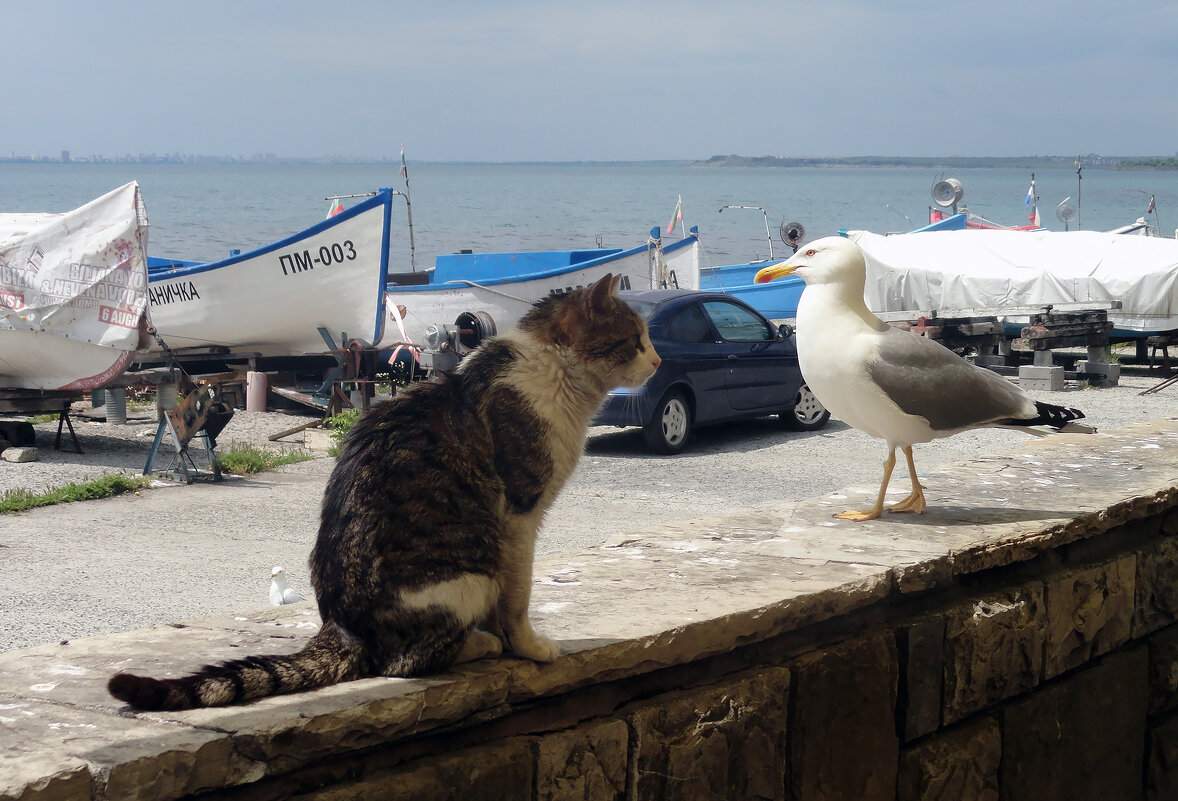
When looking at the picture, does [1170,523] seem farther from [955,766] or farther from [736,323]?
[736,323]

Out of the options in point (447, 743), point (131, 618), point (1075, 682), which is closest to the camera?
point (447, 743)

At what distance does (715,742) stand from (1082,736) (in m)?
1.95

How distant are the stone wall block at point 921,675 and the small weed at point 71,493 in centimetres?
760

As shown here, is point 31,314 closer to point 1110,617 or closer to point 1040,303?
point 1110,617

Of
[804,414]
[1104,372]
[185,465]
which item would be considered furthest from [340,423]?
[1104,372]

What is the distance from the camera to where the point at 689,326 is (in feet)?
39.3

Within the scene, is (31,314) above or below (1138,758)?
above

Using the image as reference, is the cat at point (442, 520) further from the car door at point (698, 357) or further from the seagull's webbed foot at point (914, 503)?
the car door at point (698, 357)

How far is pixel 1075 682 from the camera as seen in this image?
3.99 m

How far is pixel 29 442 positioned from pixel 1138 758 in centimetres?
1090

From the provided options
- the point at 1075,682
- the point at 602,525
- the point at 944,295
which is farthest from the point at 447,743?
the point at 944,295

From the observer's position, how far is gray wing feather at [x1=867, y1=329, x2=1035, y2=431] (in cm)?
418

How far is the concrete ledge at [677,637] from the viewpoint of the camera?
80.7 inches

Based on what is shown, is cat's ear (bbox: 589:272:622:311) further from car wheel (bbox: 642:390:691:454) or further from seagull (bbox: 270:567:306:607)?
car wheel (bbox: 642:390:691:454)
